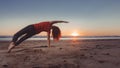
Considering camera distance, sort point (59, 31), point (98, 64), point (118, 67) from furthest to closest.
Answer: point (59, 31), point (98, 64), point (118, 67)

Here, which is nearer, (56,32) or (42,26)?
(42,26)

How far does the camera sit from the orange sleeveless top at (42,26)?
16.4 m

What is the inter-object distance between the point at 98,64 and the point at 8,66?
4556mm

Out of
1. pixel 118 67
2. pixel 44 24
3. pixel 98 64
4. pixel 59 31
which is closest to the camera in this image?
pixel 118 67

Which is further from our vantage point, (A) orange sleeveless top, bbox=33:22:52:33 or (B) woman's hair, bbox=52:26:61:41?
(B) woman's hair, bbox=52:26:61:41

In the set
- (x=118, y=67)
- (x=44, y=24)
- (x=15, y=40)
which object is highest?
(x=44, y=24)

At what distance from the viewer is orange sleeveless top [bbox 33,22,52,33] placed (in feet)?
53.7

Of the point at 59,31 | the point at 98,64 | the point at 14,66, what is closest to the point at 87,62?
the point at 98,64

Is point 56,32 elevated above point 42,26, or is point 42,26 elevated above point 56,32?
point 42,26

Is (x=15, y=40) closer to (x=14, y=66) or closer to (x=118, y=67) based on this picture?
(x=14, y=66)

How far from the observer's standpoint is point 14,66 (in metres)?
11.0

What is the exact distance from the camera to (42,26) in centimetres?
1644

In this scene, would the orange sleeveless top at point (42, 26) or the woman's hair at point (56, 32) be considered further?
the woman's hair at point (56, 32)

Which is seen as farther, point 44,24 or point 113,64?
point 44,24
